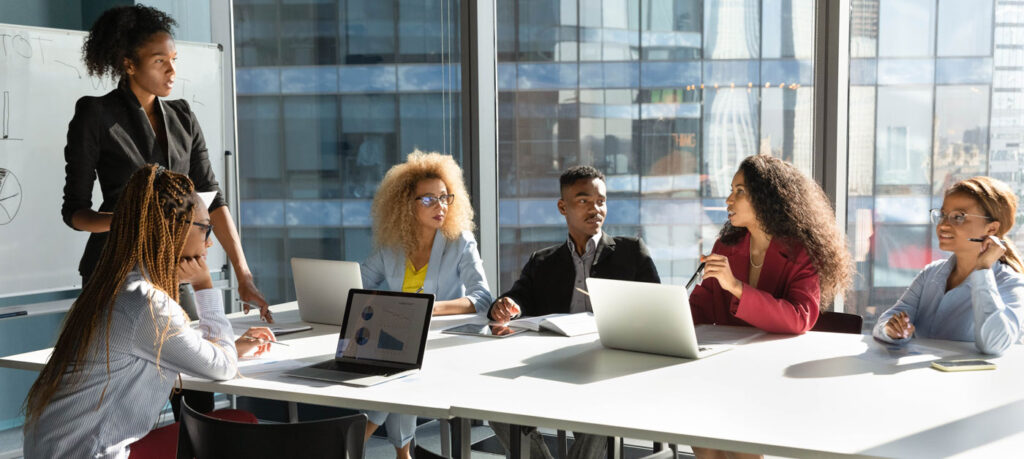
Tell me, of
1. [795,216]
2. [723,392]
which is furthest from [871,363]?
[795,216]

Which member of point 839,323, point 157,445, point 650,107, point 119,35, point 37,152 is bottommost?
point 157,445

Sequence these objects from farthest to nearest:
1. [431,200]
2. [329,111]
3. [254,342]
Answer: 1. [329,111]
2. [431,200]
3. [254,342]

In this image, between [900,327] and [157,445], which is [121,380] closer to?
[157,445]

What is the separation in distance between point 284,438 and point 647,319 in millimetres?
1014

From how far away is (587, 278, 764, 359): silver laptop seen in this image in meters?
2.25

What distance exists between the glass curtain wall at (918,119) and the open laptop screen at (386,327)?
2.13m

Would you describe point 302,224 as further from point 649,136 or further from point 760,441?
point 760,441

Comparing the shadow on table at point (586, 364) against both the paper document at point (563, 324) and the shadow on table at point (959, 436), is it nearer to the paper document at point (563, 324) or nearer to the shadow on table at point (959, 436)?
the paper document at point (563, 324)

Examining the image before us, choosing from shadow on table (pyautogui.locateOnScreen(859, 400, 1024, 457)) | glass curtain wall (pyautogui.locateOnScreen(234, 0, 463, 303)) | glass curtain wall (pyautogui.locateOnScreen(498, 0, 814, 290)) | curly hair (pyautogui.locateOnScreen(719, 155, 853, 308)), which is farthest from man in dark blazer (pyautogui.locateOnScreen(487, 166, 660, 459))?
shadow on table (pyautogui.locateOnScreen(859, 400, 1024, 457))

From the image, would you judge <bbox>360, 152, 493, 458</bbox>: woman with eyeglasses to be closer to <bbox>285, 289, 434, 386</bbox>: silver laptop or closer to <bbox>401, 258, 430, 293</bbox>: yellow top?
<bbox>401, 258, 430, 293</bbox>: yellow top

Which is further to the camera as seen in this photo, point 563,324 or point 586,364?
point 563,324

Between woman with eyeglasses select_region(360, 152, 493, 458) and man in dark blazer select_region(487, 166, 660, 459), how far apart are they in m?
0.19

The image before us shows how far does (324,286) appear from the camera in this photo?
2957 millimetres

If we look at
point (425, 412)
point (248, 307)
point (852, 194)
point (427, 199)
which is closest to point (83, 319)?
point (425, 412)
